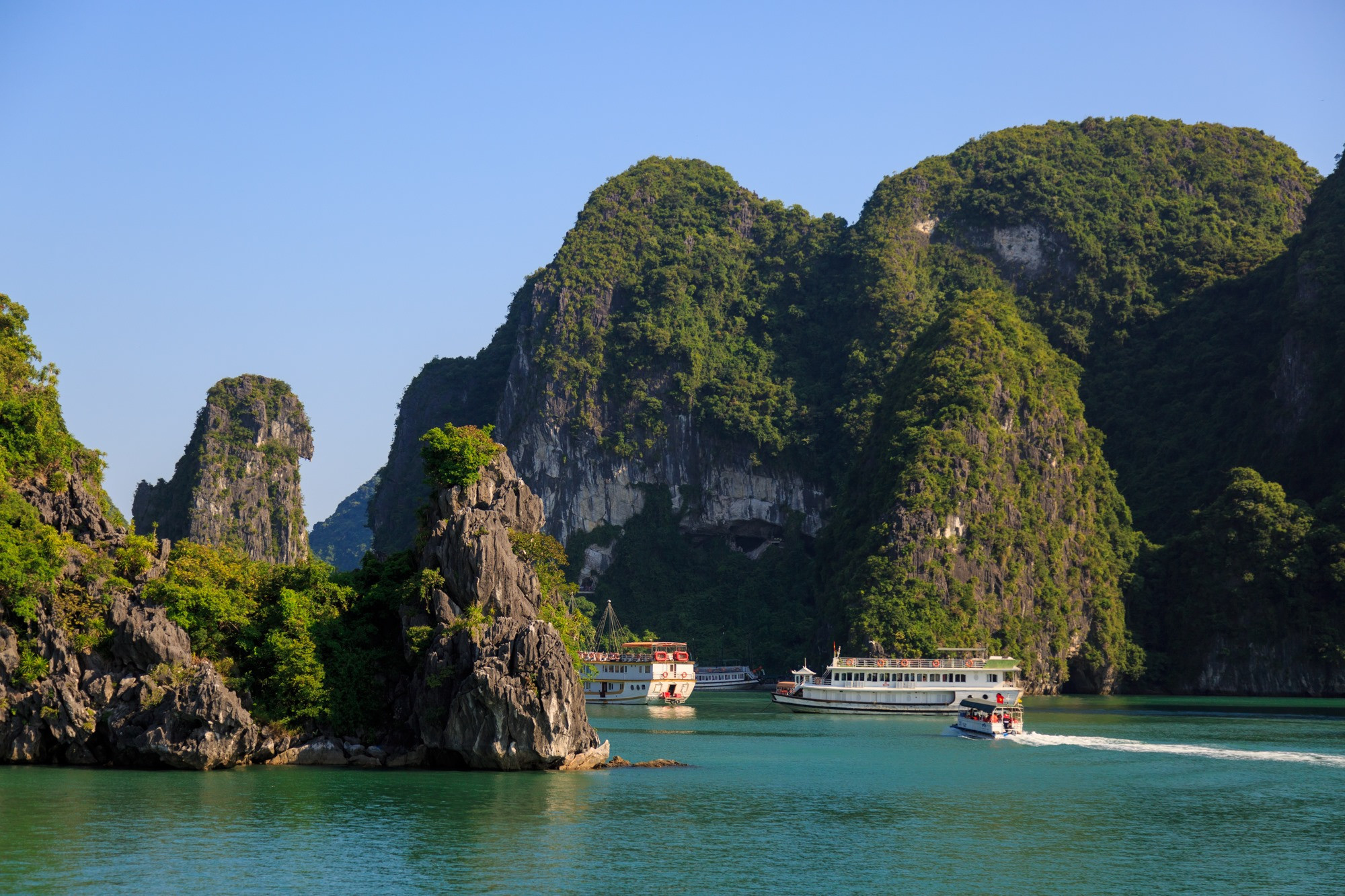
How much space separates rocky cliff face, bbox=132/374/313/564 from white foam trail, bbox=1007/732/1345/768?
317 feet

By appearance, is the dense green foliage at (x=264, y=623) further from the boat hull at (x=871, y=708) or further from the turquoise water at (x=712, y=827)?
the boat hull at (x=871, y=708)

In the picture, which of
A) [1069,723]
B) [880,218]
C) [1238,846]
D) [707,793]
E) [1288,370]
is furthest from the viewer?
[880,218]

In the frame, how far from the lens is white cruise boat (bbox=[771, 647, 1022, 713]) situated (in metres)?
86.6

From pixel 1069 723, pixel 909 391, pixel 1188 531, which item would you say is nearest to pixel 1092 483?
pixel 1188 531

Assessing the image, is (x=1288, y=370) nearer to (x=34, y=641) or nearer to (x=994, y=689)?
(x=994, y=689)

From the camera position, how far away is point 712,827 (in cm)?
3766

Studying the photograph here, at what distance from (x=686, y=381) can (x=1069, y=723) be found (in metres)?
81.8

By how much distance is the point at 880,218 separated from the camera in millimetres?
161000

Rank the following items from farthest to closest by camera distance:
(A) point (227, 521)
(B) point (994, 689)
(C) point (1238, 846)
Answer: (A) point (227, 521), (B) point (994, 689), (C) point (1238, 846)

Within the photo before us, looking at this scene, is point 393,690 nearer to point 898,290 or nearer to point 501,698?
point 501,698

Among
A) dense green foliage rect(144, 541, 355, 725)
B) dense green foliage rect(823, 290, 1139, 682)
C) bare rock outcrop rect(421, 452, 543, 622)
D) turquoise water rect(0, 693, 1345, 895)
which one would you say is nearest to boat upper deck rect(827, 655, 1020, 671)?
dense green foliage rect(823, 290, 1139, 682)

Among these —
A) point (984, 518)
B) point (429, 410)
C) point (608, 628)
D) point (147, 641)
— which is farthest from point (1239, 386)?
point (147, 641)

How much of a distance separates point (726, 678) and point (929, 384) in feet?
100

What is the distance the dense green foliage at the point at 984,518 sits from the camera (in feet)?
352
